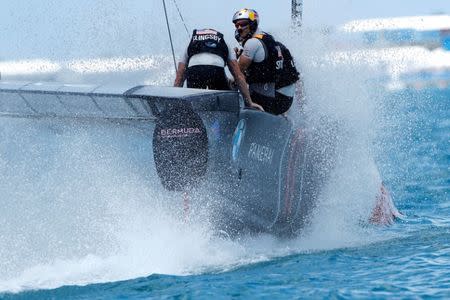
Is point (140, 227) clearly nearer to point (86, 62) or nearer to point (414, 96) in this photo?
point (86, 62)

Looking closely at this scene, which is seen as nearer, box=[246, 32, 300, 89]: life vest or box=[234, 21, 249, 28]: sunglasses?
box=[246, 32, 300, 89]: life vest

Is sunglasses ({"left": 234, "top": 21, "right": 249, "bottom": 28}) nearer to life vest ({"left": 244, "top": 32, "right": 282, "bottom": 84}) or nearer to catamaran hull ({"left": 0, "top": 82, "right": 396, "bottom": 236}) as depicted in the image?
life vest ({"left": 244, "top": 32, "right": 282, "bottom": 84})

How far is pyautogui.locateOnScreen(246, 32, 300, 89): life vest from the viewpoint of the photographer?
8570 mm

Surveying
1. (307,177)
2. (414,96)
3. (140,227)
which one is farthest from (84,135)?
(414,96)

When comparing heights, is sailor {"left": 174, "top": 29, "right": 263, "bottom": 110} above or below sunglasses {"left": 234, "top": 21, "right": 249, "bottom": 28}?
below

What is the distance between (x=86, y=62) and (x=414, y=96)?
150 feet

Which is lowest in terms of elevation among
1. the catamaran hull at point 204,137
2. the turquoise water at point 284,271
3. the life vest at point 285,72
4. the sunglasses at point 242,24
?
the turquoise water at point 284,271

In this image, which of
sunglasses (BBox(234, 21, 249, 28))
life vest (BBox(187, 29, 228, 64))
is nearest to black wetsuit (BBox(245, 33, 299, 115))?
sunglasses (BBox(234, 21, 249, 28))

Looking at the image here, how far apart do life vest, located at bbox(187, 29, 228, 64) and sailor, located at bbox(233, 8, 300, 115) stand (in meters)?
0.49

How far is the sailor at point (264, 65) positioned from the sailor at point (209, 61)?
0.44 metres

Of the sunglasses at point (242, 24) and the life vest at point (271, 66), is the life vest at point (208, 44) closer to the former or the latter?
the life vest at point (271, 66)

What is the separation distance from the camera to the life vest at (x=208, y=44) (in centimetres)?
793

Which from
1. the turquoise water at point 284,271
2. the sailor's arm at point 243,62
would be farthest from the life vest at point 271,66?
the turquoise water at point 284,271

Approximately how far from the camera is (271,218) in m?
8.45
